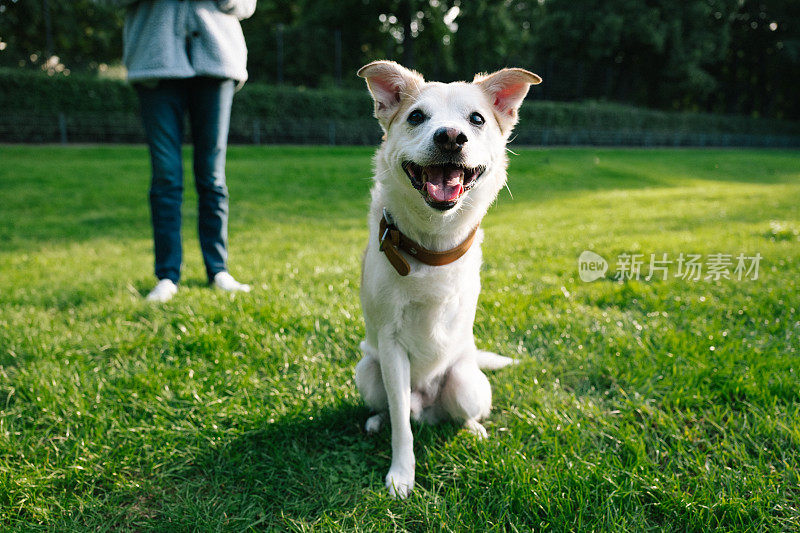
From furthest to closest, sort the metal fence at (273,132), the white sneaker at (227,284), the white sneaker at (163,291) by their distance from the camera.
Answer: the metal fence at (273,132) → the white sneaker at (227,284) → the white sneaker at (163,291)

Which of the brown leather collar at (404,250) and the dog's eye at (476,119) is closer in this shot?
the brown leather collar at (404,250)

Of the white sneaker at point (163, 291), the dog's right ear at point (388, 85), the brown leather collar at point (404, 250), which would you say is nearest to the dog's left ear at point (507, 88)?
the dog's right ear at point (388, 85)

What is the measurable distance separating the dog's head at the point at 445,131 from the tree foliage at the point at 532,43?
22183mm

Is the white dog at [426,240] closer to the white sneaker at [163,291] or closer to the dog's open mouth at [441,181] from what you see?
the dog's open mouth at [441,181]

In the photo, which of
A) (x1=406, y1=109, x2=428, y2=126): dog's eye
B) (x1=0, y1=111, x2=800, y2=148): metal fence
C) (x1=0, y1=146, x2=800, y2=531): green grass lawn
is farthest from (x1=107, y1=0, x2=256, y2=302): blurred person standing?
(x1=0, y1=111, x2=800, y2=148): metal fence

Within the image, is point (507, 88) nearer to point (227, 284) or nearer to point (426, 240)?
point (426, 240)

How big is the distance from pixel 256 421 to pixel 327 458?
1.24 ft

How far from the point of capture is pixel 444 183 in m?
1.76

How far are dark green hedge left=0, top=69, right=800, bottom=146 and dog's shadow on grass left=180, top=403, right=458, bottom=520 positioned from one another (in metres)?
15.4

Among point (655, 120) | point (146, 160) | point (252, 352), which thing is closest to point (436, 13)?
point (655, 120)

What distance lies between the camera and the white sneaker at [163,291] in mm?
3479

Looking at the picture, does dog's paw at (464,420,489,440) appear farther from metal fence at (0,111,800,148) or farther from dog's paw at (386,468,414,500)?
metal fence at (0,111,800,148)

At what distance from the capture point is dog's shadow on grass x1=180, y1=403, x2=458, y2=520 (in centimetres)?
176

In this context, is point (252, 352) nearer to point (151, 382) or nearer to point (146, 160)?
point (151, 382)
